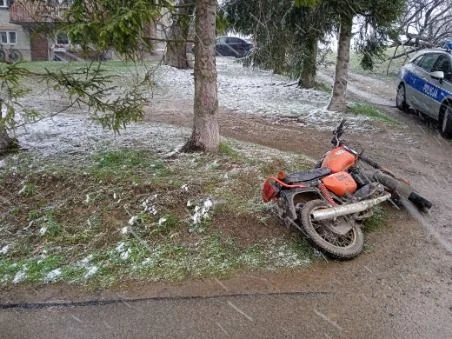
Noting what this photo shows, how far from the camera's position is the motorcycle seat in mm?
5258

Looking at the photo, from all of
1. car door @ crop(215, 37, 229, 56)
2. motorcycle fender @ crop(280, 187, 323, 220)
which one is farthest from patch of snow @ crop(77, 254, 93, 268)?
car door @ crop(215, 37, 229, 56)

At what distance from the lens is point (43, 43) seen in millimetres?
29281

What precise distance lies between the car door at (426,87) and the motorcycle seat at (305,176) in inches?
227

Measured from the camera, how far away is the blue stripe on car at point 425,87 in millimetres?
9633

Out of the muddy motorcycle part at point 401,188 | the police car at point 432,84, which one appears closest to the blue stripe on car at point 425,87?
the police car at point 432,84

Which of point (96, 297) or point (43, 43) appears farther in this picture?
point (43, 43)

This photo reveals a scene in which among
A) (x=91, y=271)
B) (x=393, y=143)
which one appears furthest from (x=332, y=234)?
(x=393, y=143)

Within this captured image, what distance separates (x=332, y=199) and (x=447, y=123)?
18.3 feet

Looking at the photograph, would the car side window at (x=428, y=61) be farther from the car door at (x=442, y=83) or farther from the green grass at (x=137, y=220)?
→ the green grass at (x=137, y=220)

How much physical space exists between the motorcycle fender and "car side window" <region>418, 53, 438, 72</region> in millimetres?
6853

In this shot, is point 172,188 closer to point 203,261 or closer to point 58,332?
point 203,261

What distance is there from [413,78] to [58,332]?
33.8 feet

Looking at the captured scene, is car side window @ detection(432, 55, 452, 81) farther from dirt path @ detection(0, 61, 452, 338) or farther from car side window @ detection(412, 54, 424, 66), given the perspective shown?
dirt path @ detection(0, 61, 452, 338)

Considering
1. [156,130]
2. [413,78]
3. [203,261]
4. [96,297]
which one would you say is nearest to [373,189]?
[203,261]
